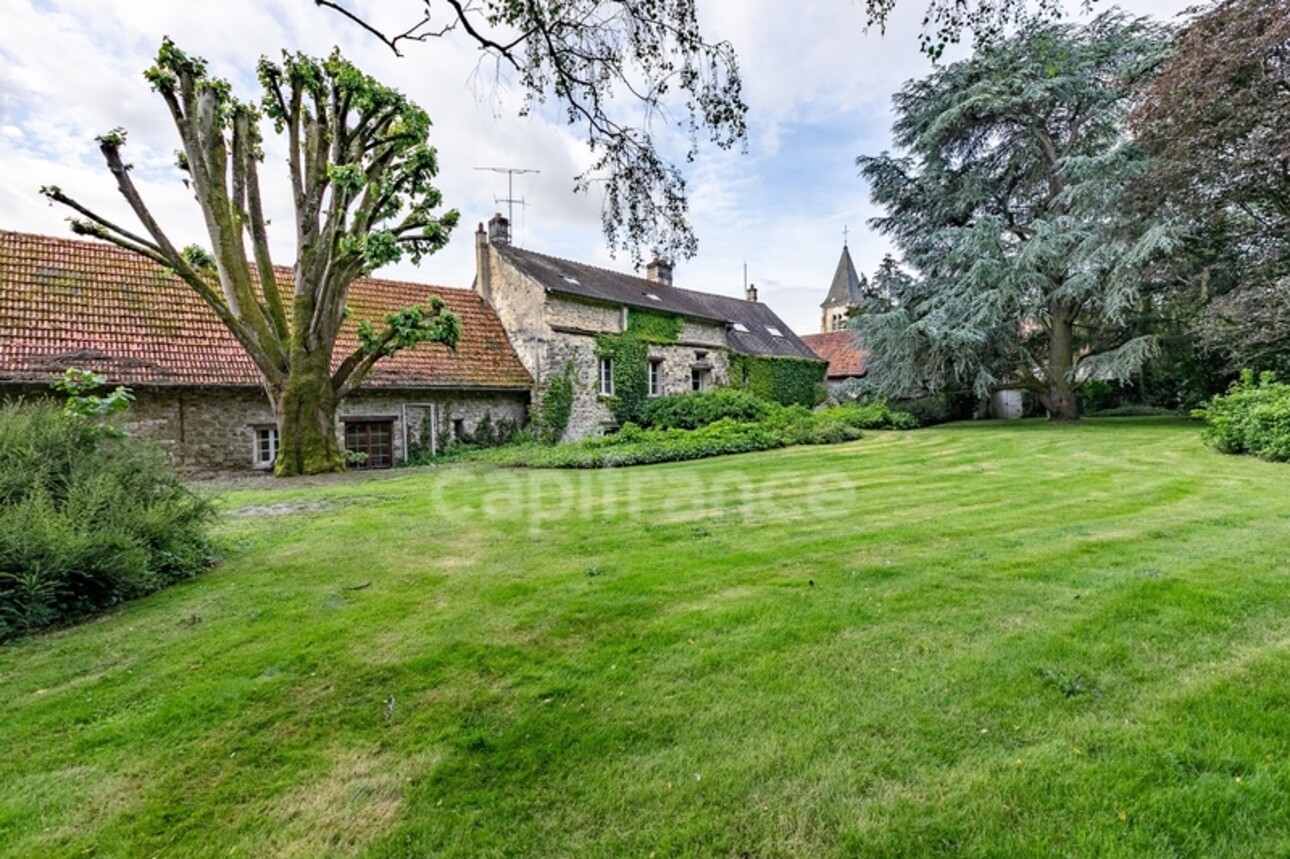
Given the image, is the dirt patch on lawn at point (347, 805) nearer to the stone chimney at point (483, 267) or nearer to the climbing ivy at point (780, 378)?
the stone chimney at point (483, 267)

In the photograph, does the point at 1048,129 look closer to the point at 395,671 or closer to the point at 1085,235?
the point at 1085,235

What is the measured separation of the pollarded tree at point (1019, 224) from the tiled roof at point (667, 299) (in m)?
5.02

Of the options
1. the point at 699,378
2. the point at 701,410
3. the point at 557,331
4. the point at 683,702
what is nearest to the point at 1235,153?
the point at 701,410

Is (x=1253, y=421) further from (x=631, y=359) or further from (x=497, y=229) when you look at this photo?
(x=497, y=229)

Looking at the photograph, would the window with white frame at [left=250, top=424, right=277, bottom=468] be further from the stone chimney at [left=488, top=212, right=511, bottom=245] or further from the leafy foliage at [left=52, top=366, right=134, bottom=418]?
the stone chimney at [left=488, top=212, right=511, bottom=245]

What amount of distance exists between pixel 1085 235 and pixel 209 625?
1906cm

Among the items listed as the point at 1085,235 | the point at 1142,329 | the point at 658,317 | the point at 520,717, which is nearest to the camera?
the point at 520,717

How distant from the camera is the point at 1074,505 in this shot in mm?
6207

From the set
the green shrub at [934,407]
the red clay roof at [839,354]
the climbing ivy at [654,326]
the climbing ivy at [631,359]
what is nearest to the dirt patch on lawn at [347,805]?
the climbing ivy at [631,359]

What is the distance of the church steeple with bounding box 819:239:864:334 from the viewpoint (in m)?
42.9

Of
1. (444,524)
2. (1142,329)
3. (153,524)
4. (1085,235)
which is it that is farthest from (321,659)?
(1142,329)

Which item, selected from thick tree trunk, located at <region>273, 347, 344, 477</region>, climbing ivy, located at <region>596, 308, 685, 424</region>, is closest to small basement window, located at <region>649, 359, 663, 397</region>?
climbing ivy, located at <region>596, 308, 685, 424</region>

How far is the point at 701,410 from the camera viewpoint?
1650 centimetres

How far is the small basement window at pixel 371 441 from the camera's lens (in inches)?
541
